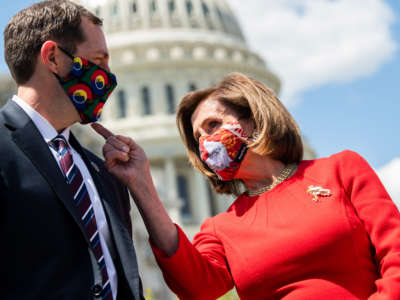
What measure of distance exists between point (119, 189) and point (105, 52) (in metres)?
0.77

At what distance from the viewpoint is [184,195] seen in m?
50.8

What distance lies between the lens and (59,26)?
3.22 metres

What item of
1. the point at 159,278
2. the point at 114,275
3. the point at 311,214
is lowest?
the point at 159,278

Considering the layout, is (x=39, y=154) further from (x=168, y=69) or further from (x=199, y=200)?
(x=168, y=69)

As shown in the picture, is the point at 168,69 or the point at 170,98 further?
the point at 168,69

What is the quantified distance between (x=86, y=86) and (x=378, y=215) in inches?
65.6

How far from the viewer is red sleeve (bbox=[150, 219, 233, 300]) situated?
3252 millimetres

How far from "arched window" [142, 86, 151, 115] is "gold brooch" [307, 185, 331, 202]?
49.7m

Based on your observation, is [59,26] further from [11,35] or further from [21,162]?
[21,162]

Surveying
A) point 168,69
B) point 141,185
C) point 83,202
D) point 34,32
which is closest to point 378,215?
point 141,185

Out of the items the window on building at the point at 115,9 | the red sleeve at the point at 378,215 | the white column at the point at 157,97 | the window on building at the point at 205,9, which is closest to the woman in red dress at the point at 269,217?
the red sleeve at the point at 378,215

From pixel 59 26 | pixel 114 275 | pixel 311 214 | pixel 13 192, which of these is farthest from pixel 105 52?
pixel 311 214

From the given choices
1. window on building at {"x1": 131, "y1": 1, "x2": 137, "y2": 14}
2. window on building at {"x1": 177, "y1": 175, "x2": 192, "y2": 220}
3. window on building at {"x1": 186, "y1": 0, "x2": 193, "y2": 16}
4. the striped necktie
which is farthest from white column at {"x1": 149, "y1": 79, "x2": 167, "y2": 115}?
the striped necktie

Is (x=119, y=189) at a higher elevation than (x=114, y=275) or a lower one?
higher
